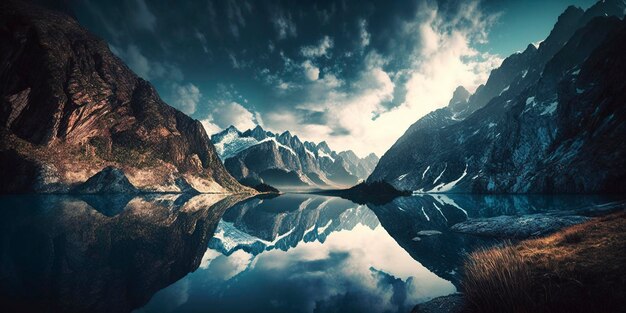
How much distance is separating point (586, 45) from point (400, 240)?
936 ft

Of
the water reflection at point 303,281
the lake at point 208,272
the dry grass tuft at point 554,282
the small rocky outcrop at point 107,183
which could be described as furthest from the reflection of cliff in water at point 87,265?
the small rocky outcrop at point 107,183

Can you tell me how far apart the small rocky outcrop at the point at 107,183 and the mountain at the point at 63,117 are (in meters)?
0.91

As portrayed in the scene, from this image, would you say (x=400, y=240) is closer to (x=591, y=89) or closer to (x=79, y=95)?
(x=591, y=89)

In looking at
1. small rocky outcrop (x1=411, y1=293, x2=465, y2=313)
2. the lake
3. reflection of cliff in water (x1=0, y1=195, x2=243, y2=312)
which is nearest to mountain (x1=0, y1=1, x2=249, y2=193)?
reflection of cliff in water (x1=0, y1=195, x2=243, y2=312)

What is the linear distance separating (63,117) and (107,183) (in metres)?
48.0

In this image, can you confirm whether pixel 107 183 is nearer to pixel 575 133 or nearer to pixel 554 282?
pixel 554 282

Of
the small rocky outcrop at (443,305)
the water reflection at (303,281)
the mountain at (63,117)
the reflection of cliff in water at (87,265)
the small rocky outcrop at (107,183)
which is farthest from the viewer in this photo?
the small rocky outcrop at (107,183)

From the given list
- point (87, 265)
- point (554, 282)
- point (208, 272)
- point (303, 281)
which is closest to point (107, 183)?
point (87, 265)

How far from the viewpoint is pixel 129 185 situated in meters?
148

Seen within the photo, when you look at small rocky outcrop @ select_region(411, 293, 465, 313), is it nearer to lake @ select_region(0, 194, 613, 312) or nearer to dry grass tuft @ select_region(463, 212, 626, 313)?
lake @ select_region(0, 194, 613, 312)

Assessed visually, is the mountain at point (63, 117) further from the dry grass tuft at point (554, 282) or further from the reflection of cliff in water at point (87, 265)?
the dry grass tuft at point (554, 282)

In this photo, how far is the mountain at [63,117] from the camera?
388 feet

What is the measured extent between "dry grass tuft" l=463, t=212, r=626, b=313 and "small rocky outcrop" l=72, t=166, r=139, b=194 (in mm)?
171055

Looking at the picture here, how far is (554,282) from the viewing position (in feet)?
25.6
